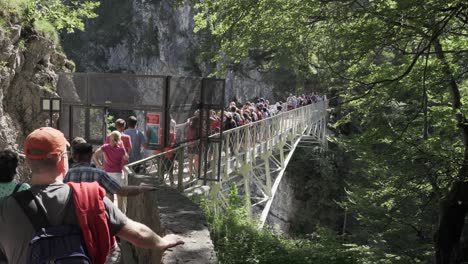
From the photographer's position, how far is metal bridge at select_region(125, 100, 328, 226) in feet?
23.6

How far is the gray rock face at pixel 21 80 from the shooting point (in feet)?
29.3

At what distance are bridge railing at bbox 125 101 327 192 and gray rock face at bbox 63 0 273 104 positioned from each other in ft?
62.2

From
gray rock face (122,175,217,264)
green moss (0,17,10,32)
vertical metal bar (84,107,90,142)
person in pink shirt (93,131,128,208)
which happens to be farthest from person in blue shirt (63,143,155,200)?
green moss (0,17,10,32)

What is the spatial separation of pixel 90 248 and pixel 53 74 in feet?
31.4

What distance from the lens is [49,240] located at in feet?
5.49

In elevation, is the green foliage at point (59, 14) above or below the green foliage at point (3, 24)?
above

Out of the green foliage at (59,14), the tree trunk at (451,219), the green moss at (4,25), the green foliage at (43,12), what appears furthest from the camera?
the green foliage at (59,14)

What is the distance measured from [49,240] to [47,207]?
0.12 metres

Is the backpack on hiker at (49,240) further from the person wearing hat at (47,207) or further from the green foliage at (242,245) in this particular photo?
the green foliage at (242,245)

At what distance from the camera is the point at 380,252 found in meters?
12.0

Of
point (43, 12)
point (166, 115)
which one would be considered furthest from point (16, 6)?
point (166, 115)

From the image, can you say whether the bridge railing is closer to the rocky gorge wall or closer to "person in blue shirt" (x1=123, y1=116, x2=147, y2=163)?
"person in blue shirt" (x1=123, y1=116, x2=147, y2=163)

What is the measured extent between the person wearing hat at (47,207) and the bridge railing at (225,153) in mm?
2954

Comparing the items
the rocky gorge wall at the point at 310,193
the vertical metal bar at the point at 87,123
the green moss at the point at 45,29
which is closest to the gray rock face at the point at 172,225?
the vertical metal bar at the point at 87,123
